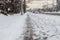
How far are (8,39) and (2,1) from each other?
81.3ft

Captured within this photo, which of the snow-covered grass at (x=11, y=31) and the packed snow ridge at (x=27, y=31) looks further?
the packed snow ridge at (x=27, y=31)

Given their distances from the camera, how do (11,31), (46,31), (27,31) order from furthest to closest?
(27,31) < (46,31) < (11,31)

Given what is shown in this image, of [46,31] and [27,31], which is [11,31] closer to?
[27,31]

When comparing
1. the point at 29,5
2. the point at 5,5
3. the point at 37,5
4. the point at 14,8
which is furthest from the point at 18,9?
the point at 37,5

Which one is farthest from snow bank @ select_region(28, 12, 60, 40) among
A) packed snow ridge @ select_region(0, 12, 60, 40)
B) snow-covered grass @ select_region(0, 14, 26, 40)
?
snow-covered grass @ select_region(0, 14, 26, 40)

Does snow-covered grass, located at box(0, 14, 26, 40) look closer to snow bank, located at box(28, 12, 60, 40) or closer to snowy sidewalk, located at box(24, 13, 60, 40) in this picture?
snowy sidewalk, located at box(24, 13, 60, 40)

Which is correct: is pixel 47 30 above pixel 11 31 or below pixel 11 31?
below

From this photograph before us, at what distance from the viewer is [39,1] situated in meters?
62.1

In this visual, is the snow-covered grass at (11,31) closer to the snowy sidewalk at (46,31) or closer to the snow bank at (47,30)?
the snowy sidewalk at (46,31)

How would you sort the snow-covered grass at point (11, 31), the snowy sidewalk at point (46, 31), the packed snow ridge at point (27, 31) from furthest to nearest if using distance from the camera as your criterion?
1. the snowy sidewalk at point (46, 31)
2. the packed snow ridge at point (27, 31)
3. the snow-covered grass at point (11, 31)

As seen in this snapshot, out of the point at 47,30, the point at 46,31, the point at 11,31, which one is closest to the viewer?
the point at 11,31

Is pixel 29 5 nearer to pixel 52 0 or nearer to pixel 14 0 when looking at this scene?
pixel 52 0

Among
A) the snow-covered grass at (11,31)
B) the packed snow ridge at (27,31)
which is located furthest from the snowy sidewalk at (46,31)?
the snow-covered grass at (11,31)

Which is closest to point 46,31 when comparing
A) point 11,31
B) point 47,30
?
point 47,30
